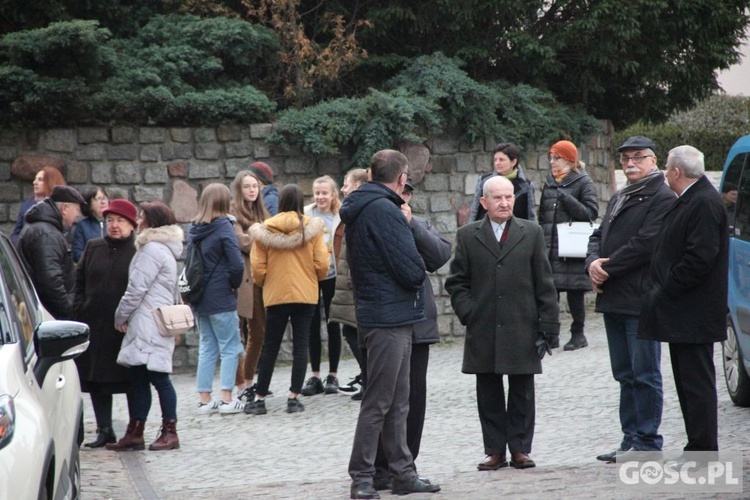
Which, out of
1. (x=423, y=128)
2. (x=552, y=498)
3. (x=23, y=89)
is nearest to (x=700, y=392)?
(x=552, y=498)

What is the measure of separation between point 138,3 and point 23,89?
268 centimetres

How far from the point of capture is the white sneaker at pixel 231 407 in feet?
32.4

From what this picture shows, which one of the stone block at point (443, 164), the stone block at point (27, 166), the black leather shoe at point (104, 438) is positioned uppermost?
the stone block at point (27, 166)

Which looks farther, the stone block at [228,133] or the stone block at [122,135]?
the stone block at [228,133]

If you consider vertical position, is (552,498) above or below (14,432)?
below

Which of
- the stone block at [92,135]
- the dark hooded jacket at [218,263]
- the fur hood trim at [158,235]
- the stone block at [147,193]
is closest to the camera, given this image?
the fur hood trim at [158,235]

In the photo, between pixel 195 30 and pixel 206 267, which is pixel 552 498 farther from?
pixel 195 30

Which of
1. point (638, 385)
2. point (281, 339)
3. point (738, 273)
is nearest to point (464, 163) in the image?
point (281, 339)

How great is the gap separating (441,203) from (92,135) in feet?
13.7

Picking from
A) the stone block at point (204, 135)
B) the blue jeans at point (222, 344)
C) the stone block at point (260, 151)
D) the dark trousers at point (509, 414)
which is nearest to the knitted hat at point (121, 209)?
the blue jeans at point (222, 344)

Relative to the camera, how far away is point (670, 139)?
32.3 m

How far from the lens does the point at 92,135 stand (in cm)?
1265

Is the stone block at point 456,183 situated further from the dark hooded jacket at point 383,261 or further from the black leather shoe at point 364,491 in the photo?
the black leather shoe at point 364,491

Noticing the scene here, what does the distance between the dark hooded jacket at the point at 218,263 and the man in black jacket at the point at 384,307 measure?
3.26 meters
